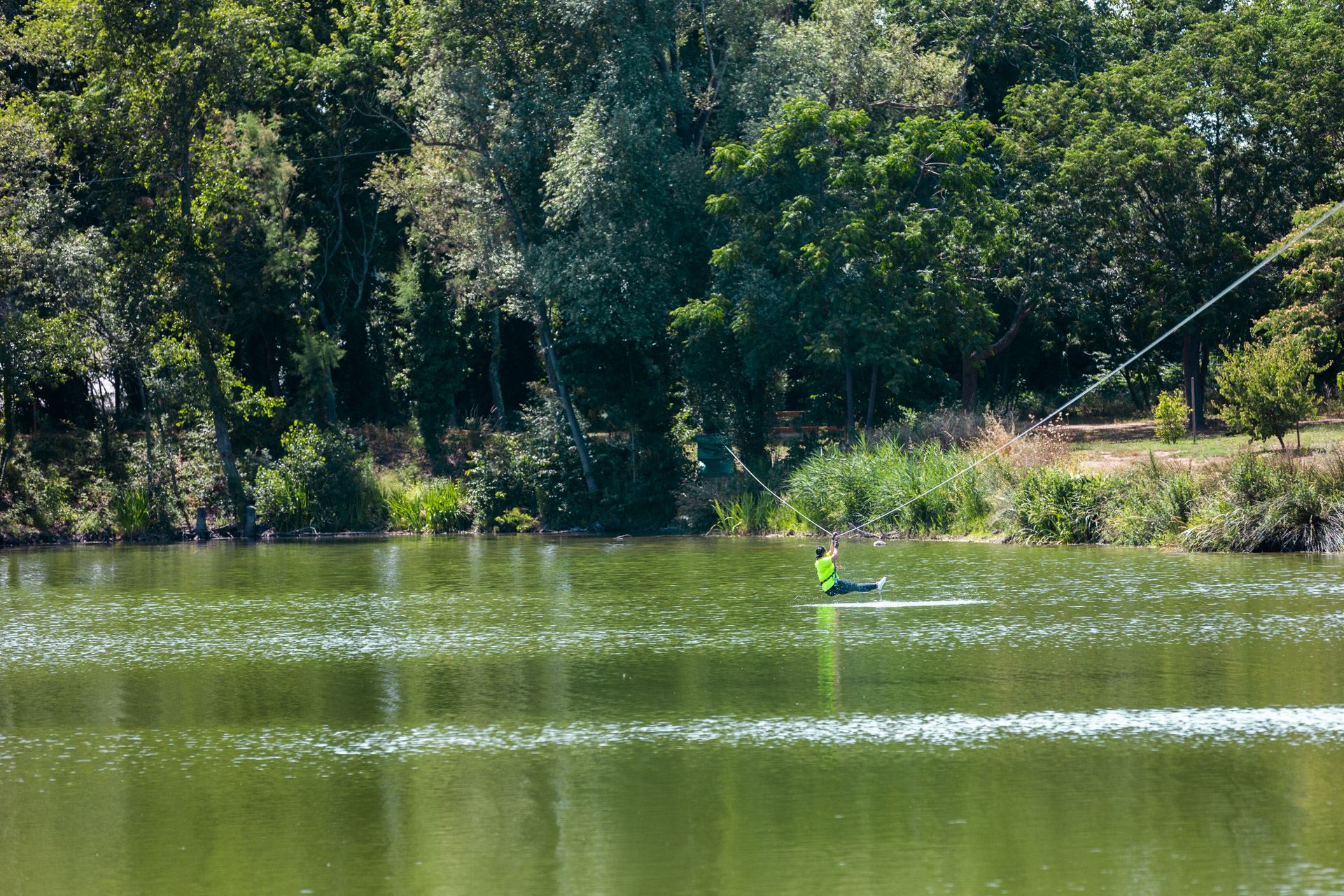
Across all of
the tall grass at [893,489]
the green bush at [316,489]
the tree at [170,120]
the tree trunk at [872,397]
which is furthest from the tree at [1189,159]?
the tree at [170,120]

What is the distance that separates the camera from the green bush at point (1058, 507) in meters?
36.2

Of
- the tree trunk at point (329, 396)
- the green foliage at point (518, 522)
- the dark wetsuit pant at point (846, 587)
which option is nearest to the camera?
the dark wetsuit pant at point (846, 587)

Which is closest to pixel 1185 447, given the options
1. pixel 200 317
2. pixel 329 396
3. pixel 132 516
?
pixel 329 396

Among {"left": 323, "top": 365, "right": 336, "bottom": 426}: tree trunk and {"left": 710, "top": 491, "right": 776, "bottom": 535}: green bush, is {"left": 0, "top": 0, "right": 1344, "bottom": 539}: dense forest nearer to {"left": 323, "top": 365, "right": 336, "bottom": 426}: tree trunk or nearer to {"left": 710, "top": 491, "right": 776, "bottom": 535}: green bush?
{"left": 323, "top": 365, "right": 336, "bottom": 426}: tree trunk

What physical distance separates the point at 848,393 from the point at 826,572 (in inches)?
753

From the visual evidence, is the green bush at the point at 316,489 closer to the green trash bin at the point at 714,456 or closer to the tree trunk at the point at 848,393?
the green trash bin at the point at 714,456

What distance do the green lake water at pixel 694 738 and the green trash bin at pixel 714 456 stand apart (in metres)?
16.3

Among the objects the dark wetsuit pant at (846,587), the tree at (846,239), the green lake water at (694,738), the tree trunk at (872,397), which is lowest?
the green lake water at (694,738)

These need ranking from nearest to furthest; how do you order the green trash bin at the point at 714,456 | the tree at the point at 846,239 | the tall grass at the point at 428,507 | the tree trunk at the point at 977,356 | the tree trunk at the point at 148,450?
the tree at the point at 846,239, the green trash bin at the point at 714,456, the tree trunk at the point at 148,450, the tall grass at the point at 428,507, the tree trunk at the point at 977,356

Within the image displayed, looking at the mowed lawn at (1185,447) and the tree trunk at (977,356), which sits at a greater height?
the tree trunk at (977,356)

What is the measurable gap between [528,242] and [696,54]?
371 inches

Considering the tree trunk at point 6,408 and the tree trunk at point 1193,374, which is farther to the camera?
the tree trunk at point 1193,374

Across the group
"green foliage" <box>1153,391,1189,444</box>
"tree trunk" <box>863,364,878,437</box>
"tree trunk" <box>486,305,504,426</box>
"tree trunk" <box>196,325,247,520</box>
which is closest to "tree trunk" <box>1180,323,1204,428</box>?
"green foliage" <box>1153,391,1189,444</box>

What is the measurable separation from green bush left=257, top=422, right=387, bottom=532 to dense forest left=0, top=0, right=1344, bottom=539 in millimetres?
109
